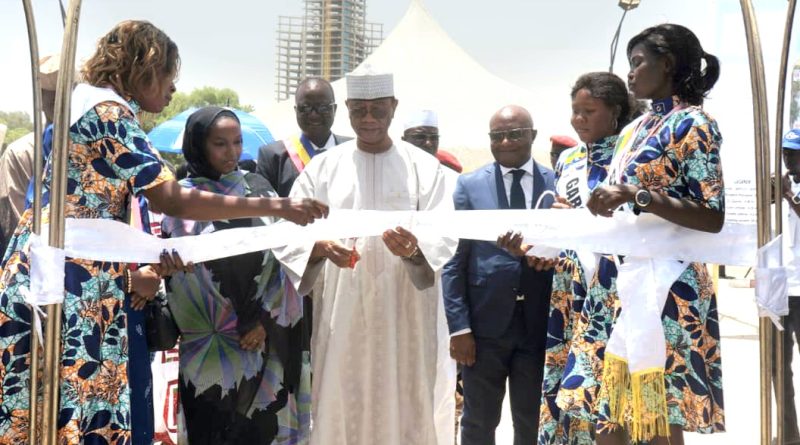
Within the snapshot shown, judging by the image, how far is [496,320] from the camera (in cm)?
570

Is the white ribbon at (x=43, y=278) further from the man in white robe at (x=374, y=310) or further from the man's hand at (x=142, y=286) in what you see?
the man in white robe at (x=374, y=310)

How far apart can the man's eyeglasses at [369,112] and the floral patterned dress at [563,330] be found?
1254 mm

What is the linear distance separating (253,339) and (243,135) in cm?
578

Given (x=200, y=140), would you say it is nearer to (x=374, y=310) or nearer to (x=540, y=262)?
(x=374, y=310)

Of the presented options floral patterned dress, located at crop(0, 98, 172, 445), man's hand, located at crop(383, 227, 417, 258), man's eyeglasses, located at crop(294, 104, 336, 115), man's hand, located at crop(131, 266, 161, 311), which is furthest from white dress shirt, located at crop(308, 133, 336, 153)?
floral patterned dress, located at crop(0, 98, 172, 445)

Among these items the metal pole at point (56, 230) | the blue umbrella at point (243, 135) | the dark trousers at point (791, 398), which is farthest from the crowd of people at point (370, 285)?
the blue umbrella at point (243, 135)

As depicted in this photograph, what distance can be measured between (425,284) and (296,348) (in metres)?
0.84

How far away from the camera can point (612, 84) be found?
5.23 meters

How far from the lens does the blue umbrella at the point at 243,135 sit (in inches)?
410

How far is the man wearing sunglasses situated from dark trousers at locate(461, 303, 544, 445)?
2.88m

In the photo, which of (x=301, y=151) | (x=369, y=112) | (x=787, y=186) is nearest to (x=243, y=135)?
(x=301, y=151)

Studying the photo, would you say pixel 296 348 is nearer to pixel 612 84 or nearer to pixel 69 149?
pixel 69 149

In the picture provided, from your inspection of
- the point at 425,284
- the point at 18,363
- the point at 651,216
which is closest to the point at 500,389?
the point at 425,284

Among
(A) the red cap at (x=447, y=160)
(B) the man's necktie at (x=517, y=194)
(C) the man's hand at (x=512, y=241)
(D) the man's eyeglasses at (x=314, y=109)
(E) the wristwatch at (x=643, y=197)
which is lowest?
(C) the man's hand at (x=512, y=241)
